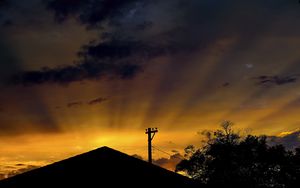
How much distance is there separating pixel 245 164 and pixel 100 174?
114 feet

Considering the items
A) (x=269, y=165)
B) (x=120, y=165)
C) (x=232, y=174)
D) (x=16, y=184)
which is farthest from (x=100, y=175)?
(x=269, y=165)

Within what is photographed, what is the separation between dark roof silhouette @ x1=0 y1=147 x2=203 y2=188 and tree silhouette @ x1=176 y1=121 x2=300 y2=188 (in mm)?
29952

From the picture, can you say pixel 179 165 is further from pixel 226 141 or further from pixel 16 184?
pixel 16 184

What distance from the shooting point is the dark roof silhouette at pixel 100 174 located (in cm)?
1354

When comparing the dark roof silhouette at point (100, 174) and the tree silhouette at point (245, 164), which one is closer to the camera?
the dark roof silhouette at point (100, 174)

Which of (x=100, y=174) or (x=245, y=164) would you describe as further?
(x=245, y=164)

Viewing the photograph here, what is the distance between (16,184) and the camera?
1347 cm

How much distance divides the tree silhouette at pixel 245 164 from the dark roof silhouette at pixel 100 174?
29952mm

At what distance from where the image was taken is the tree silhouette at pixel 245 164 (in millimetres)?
43844

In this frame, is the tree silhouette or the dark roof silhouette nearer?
the dark roof silhouette

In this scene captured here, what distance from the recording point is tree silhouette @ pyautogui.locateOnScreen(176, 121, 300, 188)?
4384 centimetres

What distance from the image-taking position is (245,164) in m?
45.2

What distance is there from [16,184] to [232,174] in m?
34.5

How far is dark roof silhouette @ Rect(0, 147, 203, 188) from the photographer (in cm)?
1354
